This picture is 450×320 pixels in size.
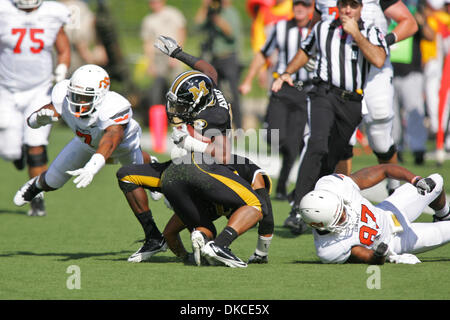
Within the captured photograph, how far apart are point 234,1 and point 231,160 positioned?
1474 centimetres

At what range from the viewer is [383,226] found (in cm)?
516

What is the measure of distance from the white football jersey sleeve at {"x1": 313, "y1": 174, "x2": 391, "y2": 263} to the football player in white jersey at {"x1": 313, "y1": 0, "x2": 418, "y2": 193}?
1566 mm

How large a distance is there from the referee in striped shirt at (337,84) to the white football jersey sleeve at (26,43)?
270 cm

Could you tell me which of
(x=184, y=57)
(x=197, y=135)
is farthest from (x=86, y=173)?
(x=184, y=57)

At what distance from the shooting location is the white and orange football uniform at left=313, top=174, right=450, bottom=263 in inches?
201

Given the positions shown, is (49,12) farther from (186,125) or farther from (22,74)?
(186,125)

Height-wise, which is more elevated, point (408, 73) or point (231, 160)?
point (231, 160)

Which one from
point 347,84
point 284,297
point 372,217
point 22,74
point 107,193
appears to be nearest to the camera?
point 284,297

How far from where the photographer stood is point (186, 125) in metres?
5.24

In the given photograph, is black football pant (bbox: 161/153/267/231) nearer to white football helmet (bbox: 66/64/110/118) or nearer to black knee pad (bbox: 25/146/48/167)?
white football helmet (bbox: 66/64/110/118)

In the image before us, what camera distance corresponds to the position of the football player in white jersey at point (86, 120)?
5879 millimetres

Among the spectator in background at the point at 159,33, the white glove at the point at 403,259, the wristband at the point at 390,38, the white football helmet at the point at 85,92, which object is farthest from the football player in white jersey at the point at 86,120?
the spectator in background at the point at 159,33

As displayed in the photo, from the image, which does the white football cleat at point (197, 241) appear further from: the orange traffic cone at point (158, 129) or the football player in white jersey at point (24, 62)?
the orange traffic cone at point (158, 129)

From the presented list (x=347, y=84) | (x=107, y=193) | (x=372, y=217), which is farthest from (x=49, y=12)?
(x=372, y=217)
